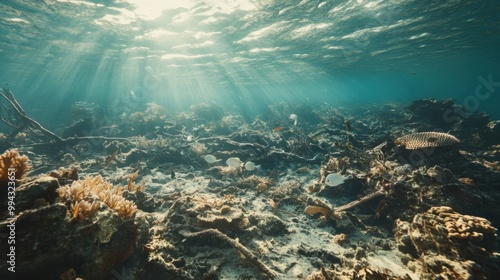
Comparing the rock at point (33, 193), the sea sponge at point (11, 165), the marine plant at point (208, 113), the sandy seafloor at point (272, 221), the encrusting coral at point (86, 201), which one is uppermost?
the sea sponge at point (11, 165)

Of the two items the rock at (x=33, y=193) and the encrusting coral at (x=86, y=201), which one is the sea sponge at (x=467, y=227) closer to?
the encrusting coral at (x=86, y=201)

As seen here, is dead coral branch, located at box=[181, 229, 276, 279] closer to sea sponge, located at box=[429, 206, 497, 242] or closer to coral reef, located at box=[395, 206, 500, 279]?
coral reef, located at box=[395, 206, 500, 279]

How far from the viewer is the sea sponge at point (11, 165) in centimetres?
299

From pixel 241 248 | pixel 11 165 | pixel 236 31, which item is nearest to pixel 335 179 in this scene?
pixel 241 248

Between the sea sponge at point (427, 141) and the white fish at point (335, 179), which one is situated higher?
the sea sponge at point (427, 141)

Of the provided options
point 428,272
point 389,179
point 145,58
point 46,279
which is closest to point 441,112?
point 389,179

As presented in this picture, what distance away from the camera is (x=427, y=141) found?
323 inches

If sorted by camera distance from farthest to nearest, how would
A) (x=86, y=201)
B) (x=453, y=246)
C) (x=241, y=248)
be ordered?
(x=241, y=248), (x=453, y=246), (x=86, y=201)

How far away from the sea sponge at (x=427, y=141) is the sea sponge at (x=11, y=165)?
402 inches

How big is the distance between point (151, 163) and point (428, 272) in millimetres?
11314

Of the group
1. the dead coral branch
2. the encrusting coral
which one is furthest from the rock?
the dead coral branch

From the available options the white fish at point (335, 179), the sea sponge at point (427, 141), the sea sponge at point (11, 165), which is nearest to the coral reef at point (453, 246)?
the white fish at point (335, 179)

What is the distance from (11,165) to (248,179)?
22.9 ft

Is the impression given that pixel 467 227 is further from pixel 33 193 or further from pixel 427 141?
pixel 33 193
